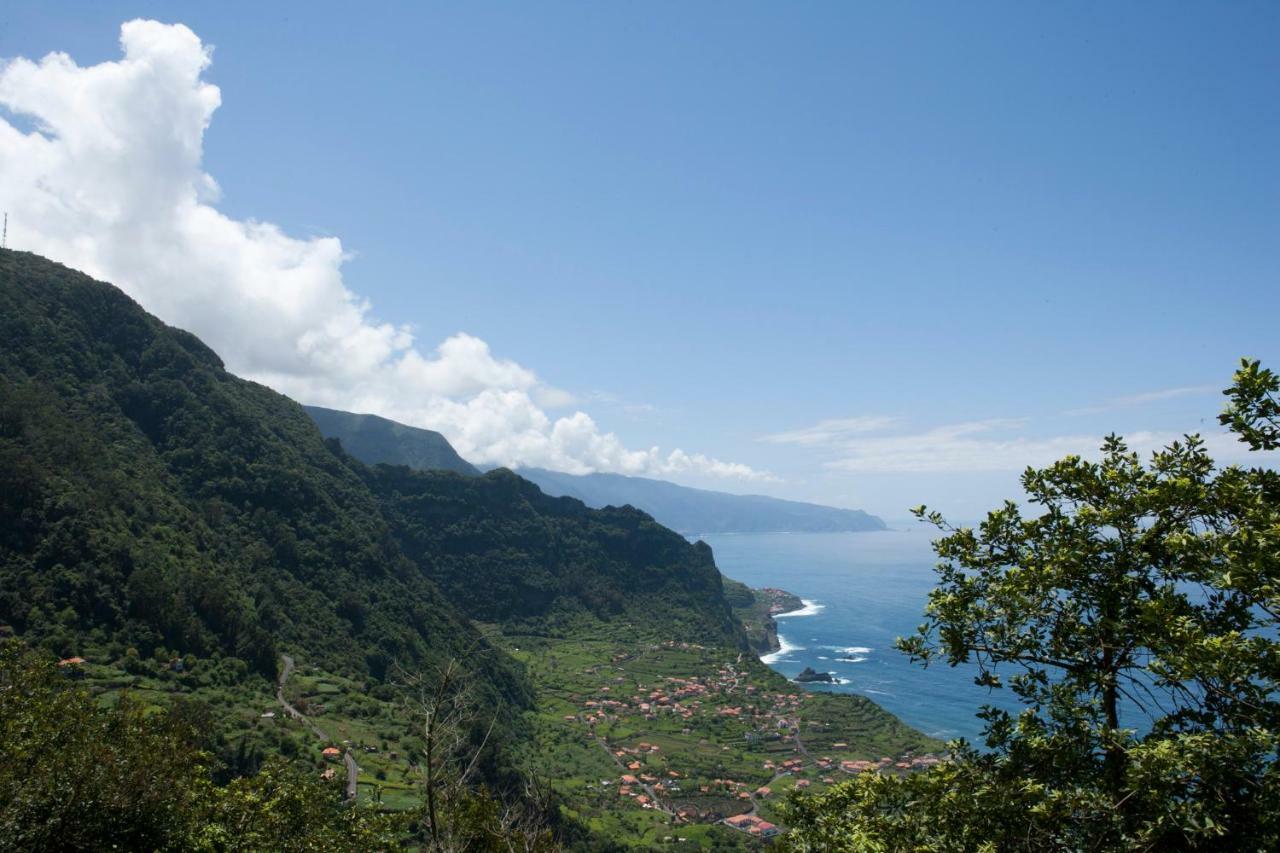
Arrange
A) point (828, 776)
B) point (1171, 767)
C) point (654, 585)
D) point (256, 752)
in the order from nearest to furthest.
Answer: point (1171, 767), point (256, 752), point (828, 776), point (654, 585)

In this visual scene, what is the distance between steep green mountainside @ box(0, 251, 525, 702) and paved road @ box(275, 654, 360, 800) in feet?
8.59

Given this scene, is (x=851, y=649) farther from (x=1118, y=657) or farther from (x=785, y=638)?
(x=1118, y=657)

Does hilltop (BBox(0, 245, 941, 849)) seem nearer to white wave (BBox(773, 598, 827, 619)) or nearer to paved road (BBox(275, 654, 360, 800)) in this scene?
paved road (BBox(275, 654, 360, 800))

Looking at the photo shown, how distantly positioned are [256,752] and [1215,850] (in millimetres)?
52475

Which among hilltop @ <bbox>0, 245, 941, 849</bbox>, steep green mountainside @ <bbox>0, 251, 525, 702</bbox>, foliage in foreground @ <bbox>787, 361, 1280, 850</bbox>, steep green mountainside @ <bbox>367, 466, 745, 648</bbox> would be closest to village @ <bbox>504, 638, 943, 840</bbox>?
hilltop @ <bbox>0, 245, 941, 849</bbox>

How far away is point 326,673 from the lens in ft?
236

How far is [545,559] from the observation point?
159500mm

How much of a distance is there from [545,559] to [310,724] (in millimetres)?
105098

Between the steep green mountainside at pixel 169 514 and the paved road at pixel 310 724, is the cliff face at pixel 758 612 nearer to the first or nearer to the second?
the steep green mountainside at pixel 169 514

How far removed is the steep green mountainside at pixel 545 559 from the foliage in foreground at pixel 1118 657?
138 m

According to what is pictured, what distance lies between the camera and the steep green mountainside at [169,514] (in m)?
58.3

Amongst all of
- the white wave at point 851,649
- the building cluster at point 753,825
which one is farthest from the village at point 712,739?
the white wave at point 851,649

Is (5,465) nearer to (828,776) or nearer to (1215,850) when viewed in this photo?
(1215,850)

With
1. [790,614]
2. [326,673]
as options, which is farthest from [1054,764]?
[790,614]
